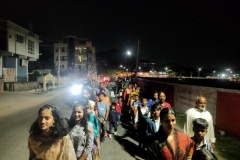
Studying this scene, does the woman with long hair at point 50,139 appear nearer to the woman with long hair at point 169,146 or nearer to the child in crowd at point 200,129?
the woman with long hair at point 169,146

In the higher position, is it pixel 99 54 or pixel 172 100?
pixel 99 54

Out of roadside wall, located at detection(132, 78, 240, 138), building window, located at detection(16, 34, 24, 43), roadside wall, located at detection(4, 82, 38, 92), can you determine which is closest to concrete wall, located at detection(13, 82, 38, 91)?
roadside wall, located at detection(4, 82, 38, 92)

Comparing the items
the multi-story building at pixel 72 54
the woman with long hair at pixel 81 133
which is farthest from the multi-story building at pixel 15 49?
the multi-story building at pixel 72 54

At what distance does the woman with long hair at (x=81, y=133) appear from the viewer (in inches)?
147

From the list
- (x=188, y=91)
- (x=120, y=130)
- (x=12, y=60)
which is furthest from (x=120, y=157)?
(x=12, y=60)

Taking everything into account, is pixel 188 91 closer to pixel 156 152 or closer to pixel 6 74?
pixel 156 152

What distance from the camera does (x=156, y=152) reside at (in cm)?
270

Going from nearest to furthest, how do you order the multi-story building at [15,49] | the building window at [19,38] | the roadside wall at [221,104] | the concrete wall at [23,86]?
the roadside wall at [221,104] → the concrete wall at [23,86] → the multi-story building at [15,49] → the building window at [19,38]

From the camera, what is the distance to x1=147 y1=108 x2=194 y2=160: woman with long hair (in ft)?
8.80

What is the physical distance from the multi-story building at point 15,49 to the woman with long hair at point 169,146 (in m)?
32.4

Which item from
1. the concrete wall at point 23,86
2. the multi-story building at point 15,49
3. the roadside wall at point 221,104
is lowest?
the concrete wall at point 23,86

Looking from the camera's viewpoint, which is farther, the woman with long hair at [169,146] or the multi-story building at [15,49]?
the multi-story building at [15,49]

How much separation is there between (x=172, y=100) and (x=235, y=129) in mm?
8843

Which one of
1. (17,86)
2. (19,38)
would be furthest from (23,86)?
(19,38)
